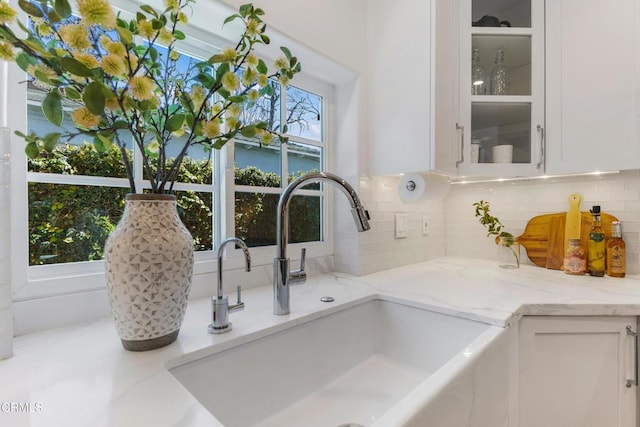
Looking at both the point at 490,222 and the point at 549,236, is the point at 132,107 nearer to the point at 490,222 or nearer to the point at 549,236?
the point at 490,222

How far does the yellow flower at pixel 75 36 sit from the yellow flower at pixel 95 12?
0.14 feet

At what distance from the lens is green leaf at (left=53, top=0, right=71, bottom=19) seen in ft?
1.50

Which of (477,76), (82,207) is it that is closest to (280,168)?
(82,207)

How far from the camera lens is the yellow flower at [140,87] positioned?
1.79 ft

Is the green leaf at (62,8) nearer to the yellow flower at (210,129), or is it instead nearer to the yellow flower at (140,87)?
the yellow flower at (140,87)

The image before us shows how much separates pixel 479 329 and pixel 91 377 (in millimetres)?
914

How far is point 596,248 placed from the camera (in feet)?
4.33

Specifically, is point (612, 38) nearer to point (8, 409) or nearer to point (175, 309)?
point (175, 309)

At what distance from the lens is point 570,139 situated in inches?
50.8

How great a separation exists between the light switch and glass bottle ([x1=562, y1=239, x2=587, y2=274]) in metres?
0.72

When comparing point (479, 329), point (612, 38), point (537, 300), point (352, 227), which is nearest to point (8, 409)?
point (479, 329)

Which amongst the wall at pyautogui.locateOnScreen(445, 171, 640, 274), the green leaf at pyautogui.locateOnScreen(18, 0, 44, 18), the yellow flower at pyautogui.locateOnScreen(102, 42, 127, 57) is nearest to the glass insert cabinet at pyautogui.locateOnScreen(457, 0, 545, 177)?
the wall at pyautogui.locateOnScreen(445, 171, 640, 274)

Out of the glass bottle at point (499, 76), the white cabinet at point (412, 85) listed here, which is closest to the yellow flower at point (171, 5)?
the white cabinet at point (412, 85)

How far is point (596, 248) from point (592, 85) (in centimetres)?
69
